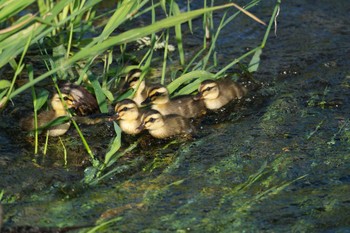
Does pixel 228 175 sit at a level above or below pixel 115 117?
below

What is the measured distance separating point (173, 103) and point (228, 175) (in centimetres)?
108

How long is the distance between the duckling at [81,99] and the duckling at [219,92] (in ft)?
2.23

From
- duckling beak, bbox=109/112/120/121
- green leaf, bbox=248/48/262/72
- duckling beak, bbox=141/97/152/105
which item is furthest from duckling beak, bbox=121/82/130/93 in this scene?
green leaf, bbox=248/48/262/72

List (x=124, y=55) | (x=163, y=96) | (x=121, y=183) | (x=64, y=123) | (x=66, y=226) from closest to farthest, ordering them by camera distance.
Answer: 1. (x=66, y=226)
2. (x=121, y=183)
3. (x=64, y=123)
4. (x=163, y=96)
5. (x=124, y=55)

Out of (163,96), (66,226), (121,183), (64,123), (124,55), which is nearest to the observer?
(66,226)

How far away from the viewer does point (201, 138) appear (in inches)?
234

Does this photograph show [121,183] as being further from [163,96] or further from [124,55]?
[124,55]

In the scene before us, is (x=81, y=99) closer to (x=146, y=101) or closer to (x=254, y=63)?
(x=146, y=101)

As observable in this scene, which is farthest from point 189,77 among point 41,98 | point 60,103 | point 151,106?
point 41,98

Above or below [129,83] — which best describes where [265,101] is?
below

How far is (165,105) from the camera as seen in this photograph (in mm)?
6277

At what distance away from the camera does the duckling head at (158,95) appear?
624 cm

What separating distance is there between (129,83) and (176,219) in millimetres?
1867

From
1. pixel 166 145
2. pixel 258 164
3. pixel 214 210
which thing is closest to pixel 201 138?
pixel 166 145
